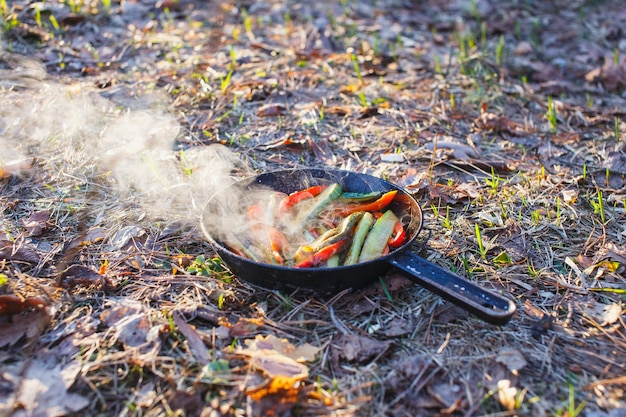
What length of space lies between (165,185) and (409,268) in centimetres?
172

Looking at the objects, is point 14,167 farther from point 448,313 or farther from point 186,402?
point 448,313

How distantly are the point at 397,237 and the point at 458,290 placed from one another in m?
0.47

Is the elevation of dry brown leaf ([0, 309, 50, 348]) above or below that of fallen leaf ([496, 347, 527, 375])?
below

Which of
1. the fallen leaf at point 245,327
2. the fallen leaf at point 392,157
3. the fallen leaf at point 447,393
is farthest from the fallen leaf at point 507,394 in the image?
the fallen leaf at point 392,157

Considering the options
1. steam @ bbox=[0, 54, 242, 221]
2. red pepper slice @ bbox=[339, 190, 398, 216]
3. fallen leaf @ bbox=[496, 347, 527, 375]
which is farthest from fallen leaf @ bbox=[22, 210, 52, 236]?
fallen leaf @ bbox=[496, 347, 527, 375]

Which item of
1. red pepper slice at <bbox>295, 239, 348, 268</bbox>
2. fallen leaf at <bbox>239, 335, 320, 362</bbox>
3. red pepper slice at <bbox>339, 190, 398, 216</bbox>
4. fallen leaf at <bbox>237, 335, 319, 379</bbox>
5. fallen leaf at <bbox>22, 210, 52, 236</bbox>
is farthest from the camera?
fallen leaf at <bbox>22, 210, 52, 236</bbox>

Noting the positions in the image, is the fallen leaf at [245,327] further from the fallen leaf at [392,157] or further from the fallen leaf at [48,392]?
the fallen leaf at [392,157]

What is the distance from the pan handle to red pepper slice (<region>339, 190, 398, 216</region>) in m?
0.48

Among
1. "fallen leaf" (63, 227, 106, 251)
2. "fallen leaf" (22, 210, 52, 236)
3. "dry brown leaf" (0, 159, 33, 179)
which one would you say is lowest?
"fallen leaf" (63, 227, 106, 251)

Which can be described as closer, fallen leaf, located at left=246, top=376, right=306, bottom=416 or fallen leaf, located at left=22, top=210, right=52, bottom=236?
fallen leaf, located at left=246, top=376, right=306, bottom=416

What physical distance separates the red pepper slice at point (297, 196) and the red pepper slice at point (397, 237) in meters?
0.48

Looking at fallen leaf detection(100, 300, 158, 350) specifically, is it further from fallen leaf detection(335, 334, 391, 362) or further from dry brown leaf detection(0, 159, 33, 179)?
dry brown leaf detection(0, 159, 33, 179)

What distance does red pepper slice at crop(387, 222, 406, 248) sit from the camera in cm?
248

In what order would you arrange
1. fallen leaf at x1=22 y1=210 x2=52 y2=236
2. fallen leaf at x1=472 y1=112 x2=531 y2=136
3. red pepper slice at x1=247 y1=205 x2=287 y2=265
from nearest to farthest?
red pepper slice at x1=247 y1=205 x2=287 y2=265 < fallen leaf at x1=22 y1=210 x2=52 y2=236 < fallen leaf at x1=472 y1=112 x2=531 y2=136
